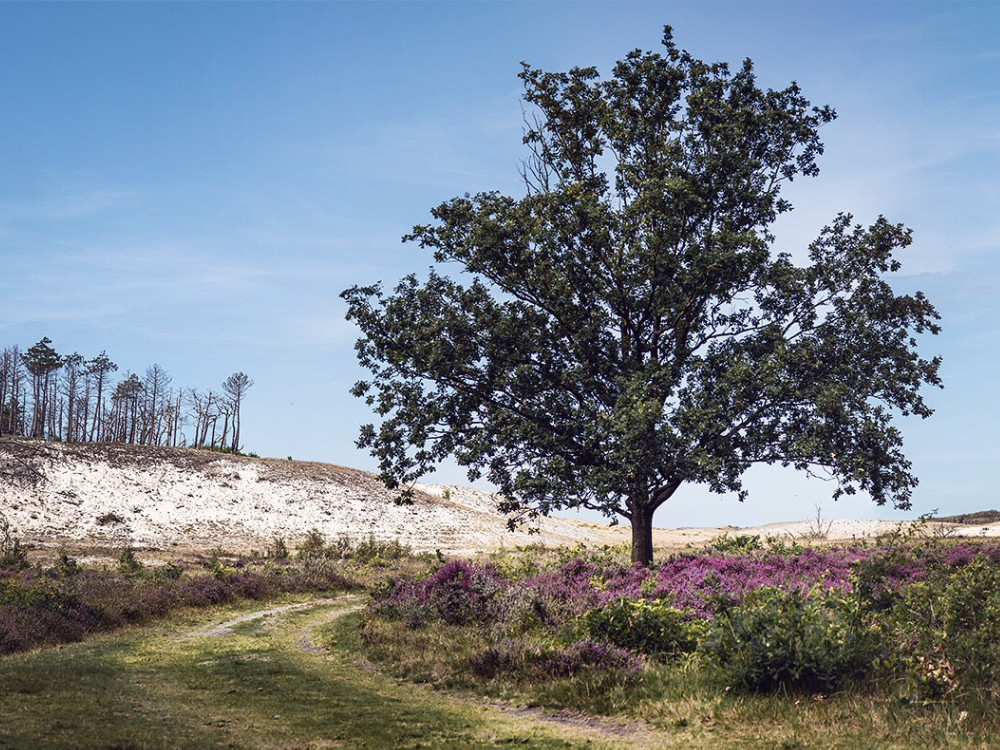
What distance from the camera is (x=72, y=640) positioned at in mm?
21000

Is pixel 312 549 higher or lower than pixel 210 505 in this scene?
lower

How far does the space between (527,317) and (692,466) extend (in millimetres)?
6970

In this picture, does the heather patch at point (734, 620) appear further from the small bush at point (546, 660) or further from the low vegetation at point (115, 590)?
the low vegetation at point (115, 590)

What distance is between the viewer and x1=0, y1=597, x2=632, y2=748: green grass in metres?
10.5

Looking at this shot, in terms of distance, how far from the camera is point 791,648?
11.4 m

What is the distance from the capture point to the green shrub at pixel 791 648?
11.2 m

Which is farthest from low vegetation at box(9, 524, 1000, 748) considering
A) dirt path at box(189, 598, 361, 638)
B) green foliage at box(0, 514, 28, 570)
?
green foliage at box(0, 514, 28, 570)

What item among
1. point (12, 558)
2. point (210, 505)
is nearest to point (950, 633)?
point (12, 558)

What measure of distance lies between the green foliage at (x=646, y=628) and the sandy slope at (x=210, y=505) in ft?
142

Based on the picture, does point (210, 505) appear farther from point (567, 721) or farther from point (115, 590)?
point (567, 721)

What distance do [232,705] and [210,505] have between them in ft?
172

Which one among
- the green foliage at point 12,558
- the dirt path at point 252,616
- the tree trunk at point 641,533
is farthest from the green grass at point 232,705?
the green foliage at point 12,558

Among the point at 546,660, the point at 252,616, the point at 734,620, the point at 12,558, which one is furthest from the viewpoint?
the point at 12,558

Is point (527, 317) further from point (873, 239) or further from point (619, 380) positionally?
point (873, 239)
